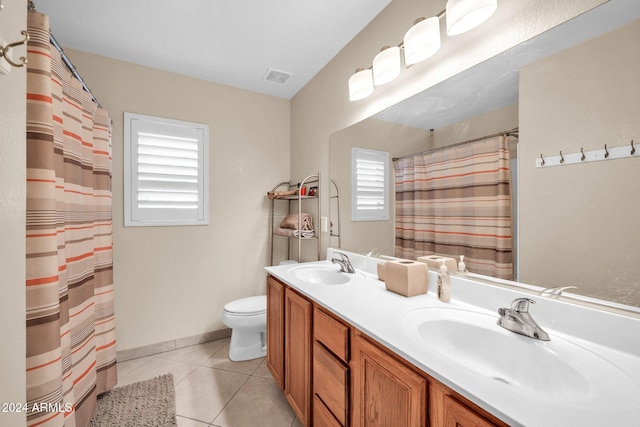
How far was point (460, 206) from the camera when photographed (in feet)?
3.85

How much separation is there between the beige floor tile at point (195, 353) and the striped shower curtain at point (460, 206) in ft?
6.06

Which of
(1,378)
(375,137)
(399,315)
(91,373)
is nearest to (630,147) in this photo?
(399,315)

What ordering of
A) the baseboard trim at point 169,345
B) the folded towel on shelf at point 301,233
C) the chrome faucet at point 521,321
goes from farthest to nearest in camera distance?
1. the folded towel on shelf at point 301,233
2. the baseboard trim at point 169,345
3. the chrome faucet at point 521,321

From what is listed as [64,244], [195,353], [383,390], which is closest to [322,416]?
[383,390]

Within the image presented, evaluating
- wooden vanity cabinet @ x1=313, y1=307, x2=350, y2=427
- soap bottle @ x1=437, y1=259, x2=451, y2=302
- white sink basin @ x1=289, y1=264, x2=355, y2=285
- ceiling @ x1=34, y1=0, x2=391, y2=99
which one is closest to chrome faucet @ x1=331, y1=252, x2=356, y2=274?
white sink basin @ x1=289, y1=264, x2=355, y2=285

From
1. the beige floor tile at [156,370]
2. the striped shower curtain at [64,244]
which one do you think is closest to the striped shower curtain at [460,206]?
the striped shower curtain at [64,244]

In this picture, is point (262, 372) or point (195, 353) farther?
point (195, 353)

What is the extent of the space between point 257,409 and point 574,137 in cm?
203

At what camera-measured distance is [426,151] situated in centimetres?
133

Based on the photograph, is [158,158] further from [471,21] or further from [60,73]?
[471,21]

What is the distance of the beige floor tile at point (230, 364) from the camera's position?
6.47 feet

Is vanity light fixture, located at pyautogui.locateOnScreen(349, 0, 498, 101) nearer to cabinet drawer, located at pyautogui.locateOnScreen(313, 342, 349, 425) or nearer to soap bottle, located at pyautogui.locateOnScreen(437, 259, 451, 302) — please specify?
soap bottle, located at pyautogui.locateOnScreen(437, 259, 451, 302)

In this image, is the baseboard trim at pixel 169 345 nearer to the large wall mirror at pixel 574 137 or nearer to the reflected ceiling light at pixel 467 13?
the large wall mirror at pixel 574 137

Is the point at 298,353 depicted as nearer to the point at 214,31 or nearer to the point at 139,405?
the point at 139,405
